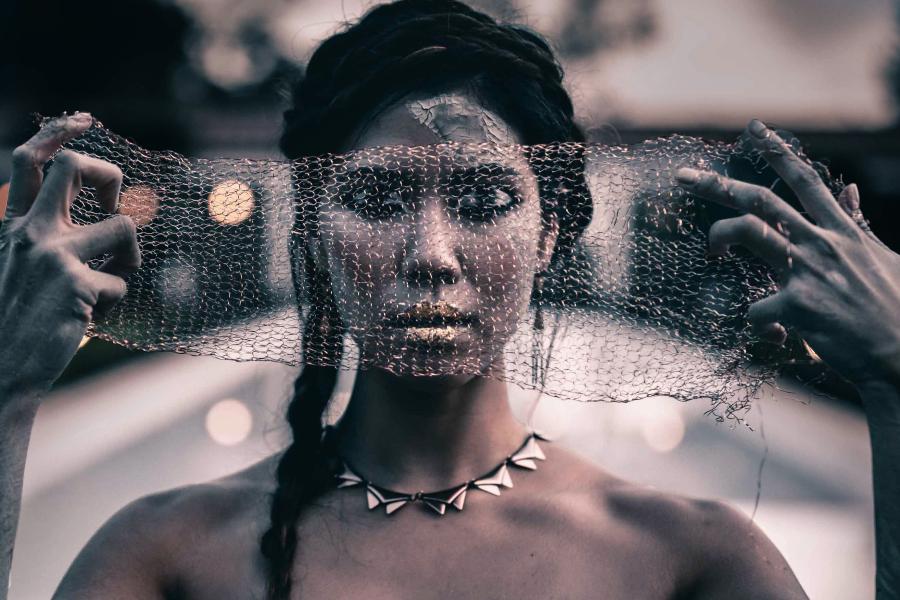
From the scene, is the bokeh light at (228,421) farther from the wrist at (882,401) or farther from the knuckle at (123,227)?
the wrist at (882,401)

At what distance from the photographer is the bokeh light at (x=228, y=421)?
15.2 ft

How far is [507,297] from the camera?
1348 mm

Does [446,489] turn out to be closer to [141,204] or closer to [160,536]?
[160,536]

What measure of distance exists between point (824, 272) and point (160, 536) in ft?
3.90

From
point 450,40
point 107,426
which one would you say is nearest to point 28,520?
point 107,426

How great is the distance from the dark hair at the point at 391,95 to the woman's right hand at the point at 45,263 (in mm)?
351

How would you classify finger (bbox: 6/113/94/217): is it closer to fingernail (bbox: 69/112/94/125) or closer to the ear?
fingernail (bbox: 69/112/94/125)

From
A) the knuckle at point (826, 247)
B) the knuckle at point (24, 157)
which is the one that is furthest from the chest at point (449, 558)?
the knuckle at point (24, 157)

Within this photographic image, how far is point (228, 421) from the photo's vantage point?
17.4ft

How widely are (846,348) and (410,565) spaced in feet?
2.51

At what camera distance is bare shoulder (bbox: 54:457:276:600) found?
1.47 m

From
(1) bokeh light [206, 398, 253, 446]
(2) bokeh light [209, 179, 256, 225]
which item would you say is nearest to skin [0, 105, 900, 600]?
(2) bokeh light [209, 179, 256, 225]

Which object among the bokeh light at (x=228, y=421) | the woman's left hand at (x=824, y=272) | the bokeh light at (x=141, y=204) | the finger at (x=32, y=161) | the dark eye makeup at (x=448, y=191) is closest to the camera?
the woman's left hand at (x=824, y=272)

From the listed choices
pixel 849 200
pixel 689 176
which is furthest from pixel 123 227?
pixel 849 200
